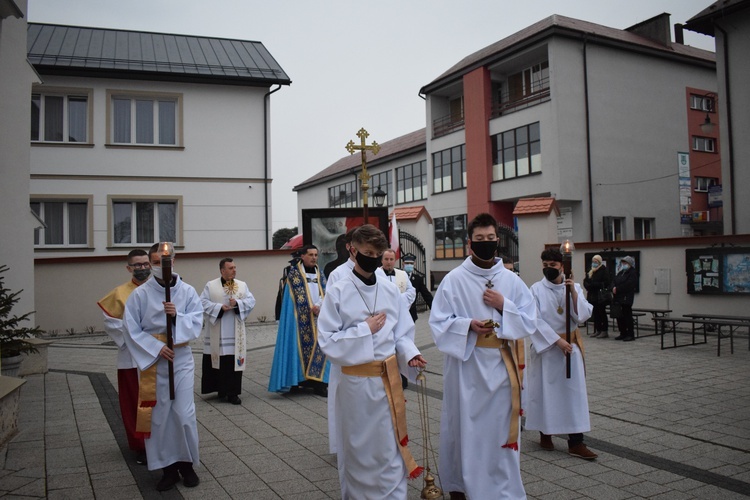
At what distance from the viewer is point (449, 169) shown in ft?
105

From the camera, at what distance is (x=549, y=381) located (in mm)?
5863

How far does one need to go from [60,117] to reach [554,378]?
1837 centimetres

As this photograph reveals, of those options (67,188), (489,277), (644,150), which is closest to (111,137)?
(67,188)

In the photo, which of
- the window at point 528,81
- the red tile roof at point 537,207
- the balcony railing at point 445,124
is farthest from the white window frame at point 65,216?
the balcony railing at point 445,124

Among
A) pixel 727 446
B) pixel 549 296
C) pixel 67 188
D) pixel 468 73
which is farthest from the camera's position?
pixel 468 73

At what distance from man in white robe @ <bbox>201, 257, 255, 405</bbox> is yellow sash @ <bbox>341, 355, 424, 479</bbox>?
4.63 meters

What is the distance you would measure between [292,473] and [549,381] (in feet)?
8.48

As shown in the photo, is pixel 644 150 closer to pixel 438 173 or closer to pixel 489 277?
pixel 438 173

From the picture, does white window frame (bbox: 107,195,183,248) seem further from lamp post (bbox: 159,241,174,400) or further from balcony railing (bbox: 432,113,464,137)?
balcony railing (bbox: 432,113,464,137)

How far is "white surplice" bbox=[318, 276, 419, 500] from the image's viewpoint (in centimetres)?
→ 385

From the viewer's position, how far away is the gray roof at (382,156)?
124 feet

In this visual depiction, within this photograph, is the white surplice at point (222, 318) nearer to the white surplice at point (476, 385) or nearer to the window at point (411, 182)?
the white surplice at point (476, 385)

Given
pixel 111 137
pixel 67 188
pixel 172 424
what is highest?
pixel 111 137

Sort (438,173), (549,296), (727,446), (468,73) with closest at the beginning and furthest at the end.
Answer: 1. (727,446)
2. (549,296)
3. (468,73)
4. (438,173)
